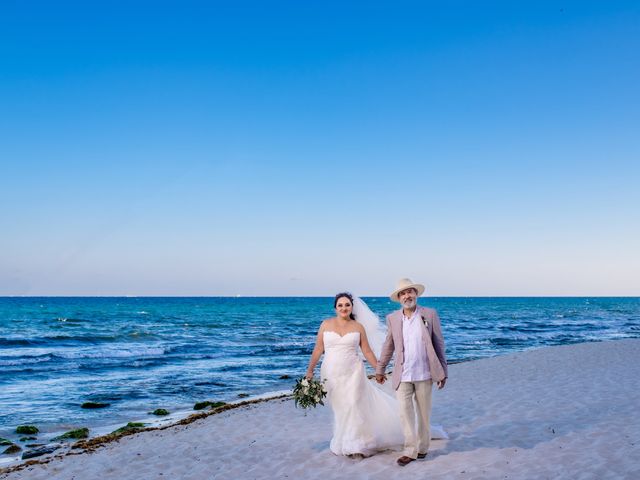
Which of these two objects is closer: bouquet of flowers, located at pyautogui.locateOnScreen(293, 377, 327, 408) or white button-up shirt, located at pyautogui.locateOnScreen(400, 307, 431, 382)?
white button-up shirt, located at pyautogui.locateOnScreen(400, 307, 431, 382)

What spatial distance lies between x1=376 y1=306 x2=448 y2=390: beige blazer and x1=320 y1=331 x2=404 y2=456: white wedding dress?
42cm

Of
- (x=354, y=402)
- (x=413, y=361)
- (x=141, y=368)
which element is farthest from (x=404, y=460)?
(x=141, y=368)

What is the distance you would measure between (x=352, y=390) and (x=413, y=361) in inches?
36.5

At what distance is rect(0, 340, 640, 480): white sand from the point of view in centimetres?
679

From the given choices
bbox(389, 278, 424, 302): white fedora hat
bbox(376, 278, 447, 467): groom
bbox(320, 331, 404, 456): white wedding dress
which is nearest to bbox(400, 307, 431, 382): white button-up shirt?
bbox(376, 278, 447, 467): groom

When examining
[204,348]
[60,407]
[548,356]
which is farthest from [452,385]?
[204,348]

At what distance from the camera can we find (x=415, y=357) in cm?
684

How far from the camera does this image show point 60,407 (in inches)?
597

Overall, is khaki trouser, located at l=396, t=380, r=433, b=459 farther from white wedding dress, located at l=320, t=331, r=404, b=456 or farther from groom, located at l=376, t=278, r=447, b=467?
white wedding dress, located at l=320, t=331, r=404, b=456

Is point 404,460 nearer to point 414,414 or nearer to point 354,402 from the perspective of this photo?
point 414,414

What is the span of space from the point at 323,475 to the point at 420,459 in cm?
120

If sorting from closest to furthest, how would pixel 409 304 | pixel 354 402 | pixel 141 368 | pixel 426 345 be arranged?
pixel 426 345, pixel 409 304, pixel 354 402, pixel 141 368

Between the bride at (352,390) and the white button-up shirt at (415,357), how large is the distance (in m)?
0.46

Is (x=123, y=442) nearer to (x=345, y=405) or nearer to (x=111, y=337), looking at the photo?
(x=345, y=405)
